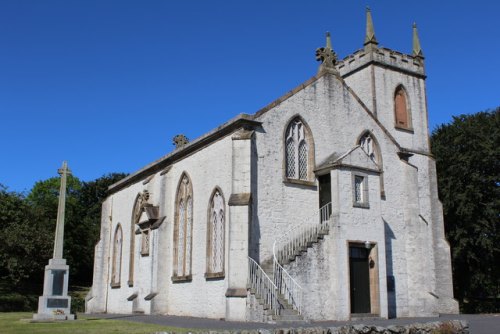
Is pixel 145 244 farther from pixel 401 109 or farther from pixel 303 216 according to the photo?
pixel 401 109

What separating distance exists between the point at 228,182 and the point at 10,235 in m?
25.0

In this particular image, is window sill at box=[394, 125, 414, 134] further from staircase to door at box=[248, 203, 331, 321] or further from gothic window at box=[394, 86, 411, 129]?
staircase to door at box=[248, 203, 331, 321]

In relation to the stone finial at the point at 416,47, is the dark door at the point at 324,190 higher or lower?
lower

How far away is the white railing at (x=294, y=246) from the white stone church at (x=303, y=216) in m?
0.05

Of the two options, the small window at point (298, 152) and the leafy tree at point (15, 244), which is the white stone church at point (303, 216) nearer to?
the small window at point (298, 152)

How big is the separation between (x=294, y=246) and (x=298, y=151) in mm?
4469

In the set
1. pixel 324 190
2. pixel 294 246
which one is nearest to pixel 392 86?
pixel 324 190

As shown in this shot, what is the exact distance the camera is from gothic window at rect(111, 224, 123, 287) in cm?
3494

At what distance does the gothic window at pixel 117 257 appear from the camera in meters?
34.9

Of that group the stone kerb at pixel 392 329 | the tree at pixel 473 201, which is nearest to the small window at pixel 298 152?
the stone kerb at pixel 392 329

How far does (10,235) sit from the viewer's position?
135 feet

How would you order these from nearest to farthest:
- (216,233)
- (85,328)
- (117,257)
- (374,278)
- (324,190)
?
(85,328), (374,278), (324,190), (216,233), (117,257)

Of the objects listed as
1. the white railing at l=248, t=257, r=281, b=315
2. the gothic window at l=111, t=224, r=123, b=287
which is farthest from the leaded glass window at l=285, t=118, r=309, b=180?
the gothic window at l=111, t=224, r=123, b=287

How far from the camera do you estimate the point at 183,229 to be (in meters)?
27.3
